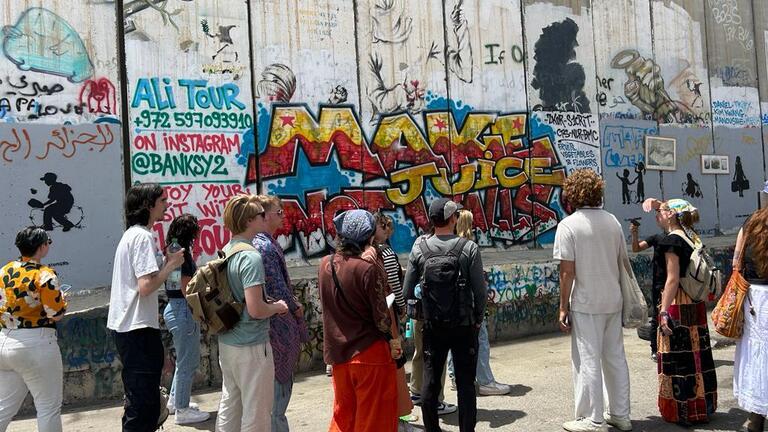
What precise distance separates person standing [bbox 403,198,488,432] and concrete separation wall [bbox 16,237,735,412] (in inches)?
72.1

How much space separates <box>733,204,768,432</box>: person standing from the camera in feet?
15.8

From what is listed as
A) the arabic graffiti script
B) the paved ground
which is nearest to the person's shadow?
the paved ground

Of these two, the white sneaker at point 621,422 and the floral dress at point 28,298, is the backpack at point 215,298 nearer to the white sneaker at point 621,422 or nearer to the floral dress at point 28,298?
the floral dress at point 28,298

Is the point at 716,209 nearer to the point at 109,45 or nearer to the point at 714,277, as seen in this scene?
the point at 714,277

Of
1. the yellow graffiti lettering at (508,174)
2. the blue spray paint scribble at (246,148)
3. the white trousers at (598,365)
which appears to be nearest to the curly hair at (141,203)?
the white trousers at (598,365)

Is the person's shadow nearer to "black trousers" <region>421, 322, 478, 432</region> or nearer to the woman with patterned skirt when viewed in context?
"black trousers" <region>421, 322, 478, 432</region>

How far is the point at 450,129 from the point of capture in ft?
35.9

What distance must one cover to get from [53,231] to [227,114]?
251cm

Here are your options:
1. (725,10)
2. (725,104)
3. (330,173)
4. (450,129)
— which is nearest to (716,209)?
(725,104)

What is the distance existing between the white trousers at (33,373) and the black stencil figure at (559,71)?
8951 mm

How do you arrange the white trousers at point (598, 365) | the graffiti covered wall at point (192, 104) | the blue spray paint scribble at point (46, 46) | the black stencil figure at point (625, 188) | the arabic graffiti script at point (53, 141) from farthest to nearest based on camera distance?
the black stencil figure at point (625, 188) → the graffiti covered wall at point (192, 104) → the blue spray paint scribble at point (46, 46) → the arabic graffiti script at point (53, 141) → the white trousers at point (598, 365)

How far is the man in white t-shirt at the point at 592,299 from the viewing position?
17.3 ft

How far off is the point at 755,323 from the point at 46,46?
7610 mm

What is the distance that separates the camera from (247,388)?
4.34 metres
